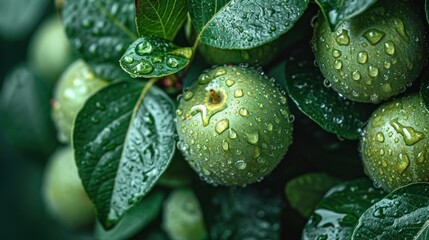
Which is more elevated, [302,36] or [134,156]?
[302,36]

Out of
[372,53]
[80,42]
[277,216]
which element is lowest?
[277,216]

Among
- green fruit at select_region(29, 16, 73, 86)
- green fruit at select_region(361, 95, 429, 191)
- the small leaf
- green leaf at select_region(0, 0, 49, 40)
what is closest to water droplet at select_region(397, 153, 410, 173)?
green fruit at select_region(361, 95, 429, 191)

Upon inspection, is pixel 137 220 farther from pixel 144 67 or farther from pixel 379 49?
pixel 379 49

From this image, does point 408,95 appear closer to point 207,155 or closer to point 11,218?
point 207,155

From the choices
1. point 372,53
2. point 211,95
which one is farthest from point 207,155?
point 372,53

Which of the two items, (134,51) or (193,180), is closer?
(134,51)

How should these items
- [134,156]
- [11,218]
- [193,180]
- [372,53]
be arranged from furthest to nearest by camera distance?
[11,218], [193,180], [134,156], [372,53]

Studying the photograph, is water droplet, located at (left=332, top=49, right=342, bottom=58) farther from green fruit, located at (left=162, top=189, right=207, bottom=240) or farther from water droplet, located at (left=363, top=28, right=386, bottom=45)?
green fruit, located at (left=162, top=189, right=207, bottom=240)

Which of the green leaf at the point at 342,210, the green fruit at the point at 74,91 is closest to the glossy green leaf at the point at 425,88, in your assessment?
the green leaf at the point at 342,210
